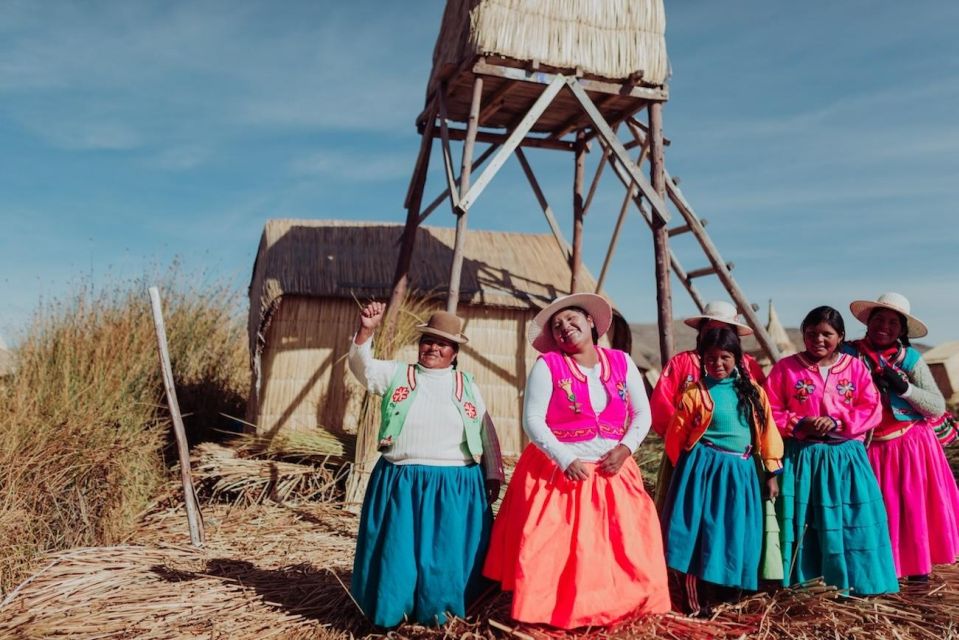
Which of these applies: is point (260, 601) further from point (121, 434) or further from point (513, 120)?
point (513, 120)

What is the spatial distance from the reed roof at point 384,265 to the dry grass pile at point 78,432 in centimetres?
134

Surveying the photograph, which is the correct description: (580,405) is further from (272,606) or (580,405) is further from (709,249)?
(709,249)

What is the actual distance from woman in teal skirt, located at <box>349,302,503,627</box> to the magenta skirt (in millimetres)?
2156

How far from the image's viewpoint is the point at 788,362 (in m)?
4.47

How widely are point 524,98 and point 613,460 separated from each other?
14.7ft

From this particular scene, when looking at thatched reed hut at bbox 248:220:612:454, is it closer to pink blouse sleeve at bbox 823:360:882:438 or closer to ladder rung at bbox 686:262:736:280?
ladder rung at bbox 686:262:736:280

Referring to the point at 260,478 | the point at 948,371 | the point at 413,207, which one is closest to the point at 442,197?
the point at 413,207

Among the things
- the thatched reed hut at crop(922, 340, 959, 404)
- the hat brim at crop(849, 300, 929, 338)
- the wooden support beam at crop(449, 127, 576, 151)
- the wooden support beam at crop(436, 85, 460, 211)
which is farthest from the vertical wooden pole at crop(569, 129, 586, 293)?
the thatched reed hut at crop(922, 340, 959, 404)

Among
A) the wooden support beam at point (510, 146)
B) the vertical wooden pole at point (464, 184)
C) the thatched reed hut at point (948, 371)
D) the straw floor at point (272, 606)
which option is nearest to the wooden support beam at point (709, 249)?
the wooden support beam at point (510, 146)

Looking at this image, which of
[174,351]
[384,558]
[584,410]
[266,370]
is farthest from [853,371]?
[174,351]

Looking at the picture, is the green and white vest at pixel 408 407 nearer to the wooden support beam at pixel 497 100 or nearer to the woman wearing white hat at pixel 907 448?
the woman wearing white hat at pixel 907 448

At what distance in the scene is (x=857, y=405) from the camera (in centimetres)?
441

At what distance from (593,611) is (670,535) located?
2.09 ft

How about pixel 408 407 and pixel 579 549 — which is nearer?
pixel 579 549
